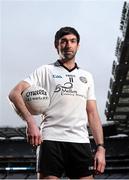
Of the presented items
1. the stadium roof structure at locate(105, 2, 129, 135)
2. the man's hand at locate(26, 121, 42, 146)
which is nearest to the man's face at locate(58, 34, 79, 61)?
the man's hand at locate(26, 121, 42, 146)

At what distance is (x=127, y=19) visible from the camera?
64.9 ft

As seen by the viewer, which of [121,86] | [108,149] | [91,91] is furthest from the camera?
[108,149]

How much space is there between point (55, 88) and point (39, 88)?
0.39ft

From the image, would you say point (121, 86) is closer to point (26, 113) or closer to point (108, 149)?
point (108, 149)

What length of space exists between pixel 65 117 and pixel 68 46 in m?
0.52

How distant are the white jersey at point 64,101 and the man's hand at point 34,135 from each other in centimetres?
24

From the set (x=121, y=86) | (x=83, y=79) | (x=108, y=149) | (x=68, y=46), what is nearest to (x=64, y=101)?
(x=83, y=79)

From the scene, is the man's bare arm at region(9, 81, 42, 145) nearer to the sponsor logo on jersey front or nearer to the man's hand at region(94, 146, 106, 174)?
the sponsor logo on jersey front

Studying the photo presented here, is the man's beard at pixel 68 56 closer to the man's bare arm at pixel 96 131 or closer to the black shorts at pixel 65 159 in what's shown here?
the man's bare arm at pixel 96 131

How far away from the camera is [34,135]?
2482mm

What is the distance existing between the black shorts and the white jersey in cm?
5

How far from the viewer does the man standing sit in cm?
268

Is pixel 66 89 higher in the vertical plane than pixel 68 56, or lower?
lower

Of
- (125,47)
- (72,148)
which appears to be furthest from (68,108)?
(125,47)
